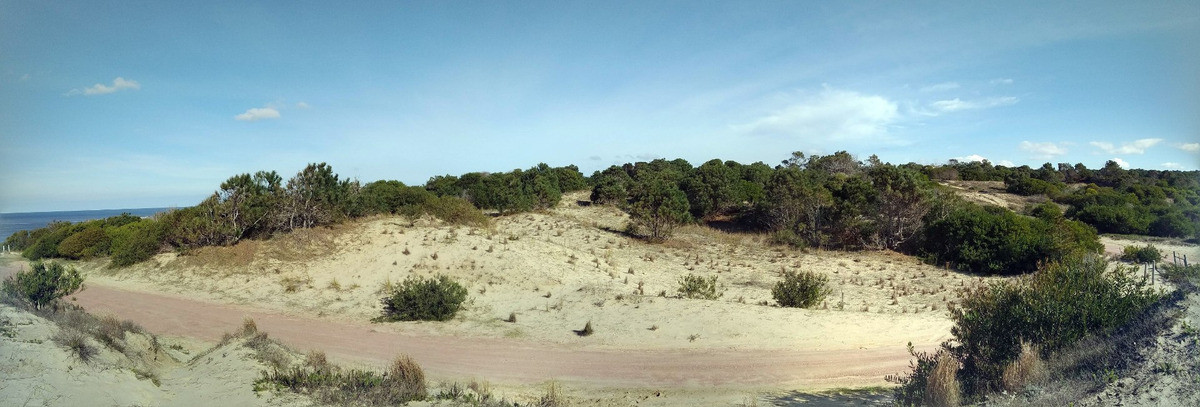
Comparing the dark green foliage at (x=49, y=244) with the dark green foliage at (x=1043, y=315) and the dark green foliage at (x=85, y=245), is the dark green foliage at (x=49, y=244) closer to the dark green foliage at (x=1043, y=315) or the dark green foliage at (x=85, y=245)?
the dark green foliage at (x=85, y=245)

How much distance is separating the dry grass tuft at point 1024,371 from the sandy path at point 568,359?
292 centimetres

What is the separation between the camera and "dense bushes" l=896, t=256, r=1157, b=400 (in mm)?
6465

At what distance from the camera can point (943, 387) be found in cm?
633

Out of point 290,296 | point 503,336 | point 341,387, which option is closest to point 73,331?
point 341,387

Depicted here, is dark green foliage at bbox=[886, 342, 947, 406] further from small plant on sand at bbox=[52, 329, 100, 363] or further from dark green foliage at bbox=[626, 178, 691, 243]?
dark green foliage at bbox=[626, 178, 691, 243]

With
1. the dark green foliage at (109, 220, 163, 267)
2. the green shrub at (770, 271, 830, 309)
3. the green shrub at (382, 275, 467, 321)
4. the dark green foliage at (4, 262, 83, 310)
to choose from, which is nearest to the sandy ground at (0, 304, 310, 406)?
the dark green foliage at (4, 262, 83, 310)

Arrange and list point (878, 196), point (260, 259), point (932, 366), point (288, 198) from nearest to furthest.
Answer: point (932, 366), point (260, 259), point (288, 198), point (878, 196)

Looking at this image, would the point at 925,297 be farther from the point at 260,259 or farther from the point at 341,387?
the point at 260,259

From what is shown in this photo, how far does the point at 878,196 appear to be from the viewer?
2656cm

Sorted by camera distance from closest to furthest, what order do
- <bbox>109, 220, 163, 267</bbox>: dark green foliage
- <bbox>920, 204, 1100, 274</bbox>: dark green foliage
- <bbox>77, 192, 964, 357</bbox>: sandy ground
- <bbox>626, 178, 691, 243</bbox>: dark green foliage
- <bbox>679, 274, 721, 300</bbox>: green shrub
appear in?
<bbox>77, 192, 964, 357</bbox>: sandy ground < <bbox>679, 274, 721, 300</bbox>: green shrub < <bbox>109, 220, 163, 267</bbox>: dark green foliage < <bbox>920, 204, 1100, 274</bbox>: dark green foliage < <bbox>626, 178, 691, 243</bbox>: dark green foliage

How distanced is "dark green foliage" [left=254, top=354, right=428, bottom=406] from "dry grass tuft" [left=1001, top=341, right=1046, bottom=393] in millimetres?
6900

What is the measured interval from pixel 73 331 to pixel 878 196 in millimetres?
27439

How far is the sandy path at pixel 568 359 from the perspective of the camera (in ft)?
30.6

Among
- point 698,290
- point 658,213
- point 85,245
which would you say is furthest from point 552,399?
point 85,245
